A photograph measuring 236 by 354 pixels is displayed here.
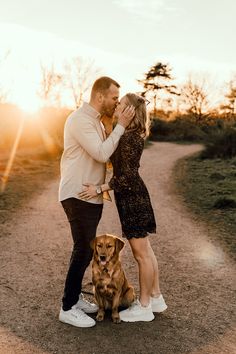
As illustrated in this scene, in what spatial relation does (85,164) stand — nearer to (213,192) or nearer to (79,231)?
(79,231)

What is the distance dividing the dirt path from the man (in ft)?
1.12

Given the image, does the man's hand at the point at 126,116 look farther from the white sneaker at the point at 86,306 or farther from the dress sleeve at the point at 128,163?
the white sneaker at the point at 86,306

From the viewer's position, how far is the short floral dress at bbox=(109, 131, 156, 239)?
3.93m

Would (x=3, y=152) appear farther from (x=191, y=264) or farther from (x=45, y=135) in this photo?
(x=191, y=264)

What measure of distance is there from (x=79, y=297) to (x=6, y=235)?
138 inches

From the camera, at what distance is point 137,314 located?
434 cm

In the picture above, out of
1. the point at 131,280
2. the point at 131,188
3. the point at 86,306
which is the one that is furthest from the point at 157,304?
the point at 131,188

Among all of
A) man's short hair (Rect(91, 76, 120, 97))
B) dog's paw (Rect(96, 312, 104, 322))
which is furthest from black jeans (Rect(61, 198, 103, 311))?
man's short hair (Rect(91, 76, 120, 97))

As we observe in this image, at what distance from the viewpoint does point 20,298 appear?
490cm

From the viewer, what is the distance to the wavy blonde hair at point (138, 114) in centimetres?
387

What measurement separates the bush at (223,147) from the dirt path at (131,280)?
13.4m

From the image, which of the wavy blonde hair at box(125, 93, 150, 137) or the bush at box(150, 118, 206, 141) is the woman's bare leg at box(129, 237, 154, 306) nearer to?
the wavy blonde hair at box(125, 93, 150, 137)

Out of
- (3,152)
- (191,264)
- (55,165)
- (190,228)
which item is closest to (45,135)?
(3,152)

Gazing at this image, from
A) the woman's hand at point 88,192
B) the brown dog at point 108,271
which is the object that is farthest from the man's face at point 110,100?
the brown dog at point 108,271
